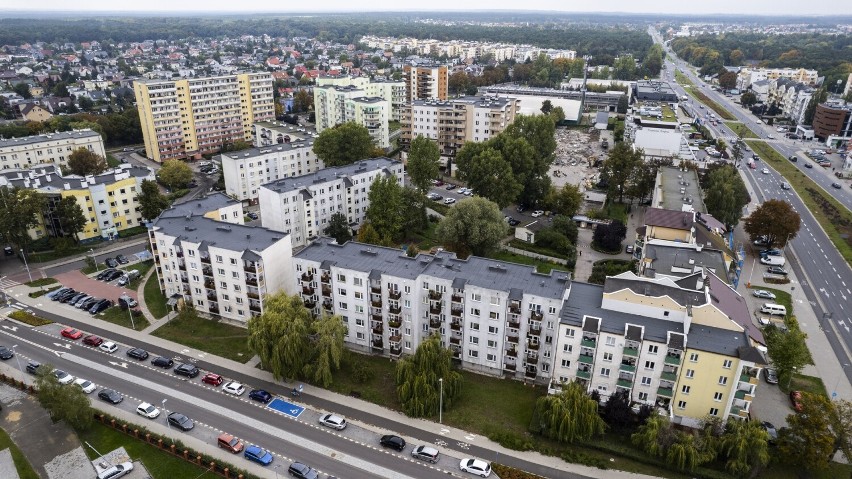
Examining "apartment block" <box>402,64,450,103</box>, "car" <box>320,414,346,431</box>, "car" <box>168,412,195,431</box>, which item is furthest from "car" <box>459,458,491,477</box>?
"apartment block" <box>402,64,450,103</box>

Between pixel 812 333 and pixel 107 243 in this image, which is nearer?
pixel 812 333

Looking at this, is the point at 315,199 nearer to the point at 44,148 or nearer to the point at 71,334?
the point at 71,334

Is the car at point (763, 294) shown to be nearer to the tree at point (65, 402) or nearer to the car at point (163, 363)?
the car at point (163, 363)

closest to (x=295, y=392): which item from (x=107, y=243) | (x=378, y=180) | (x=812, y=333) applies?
(x=378, y=180)

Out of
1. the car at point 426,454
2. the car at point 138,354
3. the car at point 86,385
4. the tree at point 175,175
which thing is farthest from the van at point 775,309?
the tree at point 175,175

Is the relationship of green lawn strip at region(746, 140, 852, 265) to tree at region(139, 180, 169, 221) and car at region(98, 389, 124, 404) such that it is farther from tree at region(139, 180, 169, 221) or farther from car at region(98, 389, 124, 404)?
tree at region(139, 180, 169, 221)

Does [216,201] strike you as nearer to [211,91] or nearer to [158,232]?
[158,232]

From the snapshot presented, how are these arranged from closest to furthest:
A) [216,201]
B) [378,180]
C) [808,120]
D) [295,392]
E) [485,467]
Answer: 1. [485,467]
2. [295,392]
3. [216,201]
4. [378,180]
5. [808,120]

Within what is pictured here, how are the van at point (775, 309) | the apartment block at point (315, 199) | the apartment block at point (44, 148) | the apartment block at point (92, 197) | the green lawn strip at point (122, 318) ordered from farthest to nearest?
the apartment block at point (44, 148) → the apartment block at point (92, 197) → the apartment block at point (315, 199) → the van at point (775, 309) → the green lawn strip at point (122, 318)

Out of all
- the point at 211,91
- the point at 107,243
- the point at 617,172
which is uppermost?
the point at 211,91
